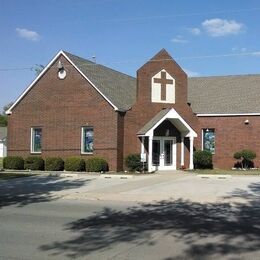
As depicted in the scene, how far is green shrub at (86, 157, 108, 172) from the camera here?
1252 inches

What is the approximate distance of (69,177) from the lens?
28609 millimetres

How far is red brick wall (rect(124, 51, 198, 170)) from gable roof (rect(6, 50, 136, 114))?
872 mm

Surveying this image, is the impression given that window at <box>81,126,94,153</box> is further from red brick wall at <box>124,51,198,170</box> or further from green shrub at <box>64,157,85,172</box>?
red brick wall at <box>124,51,198,170</box>

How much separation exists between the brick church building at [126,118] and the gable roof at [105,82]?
0.22 feet

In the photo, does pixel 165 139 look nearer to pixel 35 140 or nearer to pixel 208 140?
pixel 208 140

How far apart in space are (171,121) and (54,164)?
818 cm

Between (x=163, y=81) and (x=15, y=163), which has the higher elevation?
(x=163, y=81)

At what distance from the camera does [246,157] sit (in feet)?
114

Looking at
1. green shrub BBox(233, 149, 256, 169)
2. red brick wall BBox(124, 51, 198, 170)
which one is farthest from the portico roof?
green shrub BBox(233, 149, 256, 169)

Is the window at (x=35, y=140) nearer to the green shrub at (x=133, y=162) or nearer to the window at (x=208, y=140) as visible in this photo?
the green shrub at (x=133, y=162)

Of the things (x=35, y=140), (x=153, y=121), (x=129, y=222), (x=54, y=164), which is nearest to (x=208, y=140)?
(x=153, y=121)

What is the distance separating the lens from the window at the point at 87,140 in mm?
33438

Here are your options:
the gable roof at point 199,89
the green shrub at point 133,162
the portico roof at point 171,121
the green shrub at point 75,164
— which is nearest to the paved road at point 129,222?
the green shrub at point 133,162

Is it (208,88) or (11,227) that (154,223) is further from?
(208,88)
